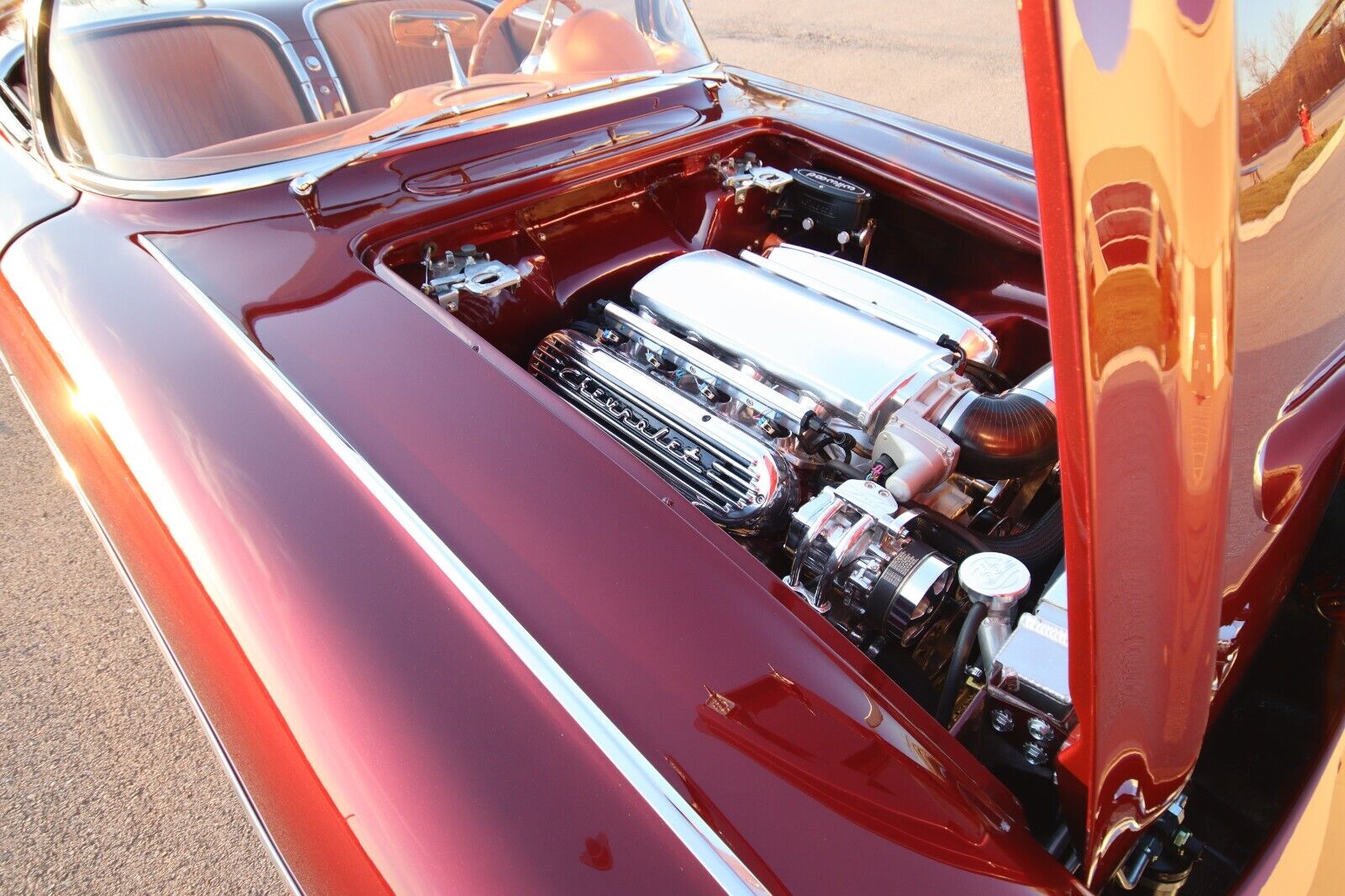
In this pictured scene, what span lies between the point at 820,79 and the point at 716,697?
6.07 m

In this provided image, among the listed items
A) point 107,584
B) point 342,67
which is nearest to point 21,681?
point 107,584

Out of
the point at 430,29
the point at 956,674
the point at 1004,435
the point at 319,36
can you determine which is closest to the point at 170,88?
the point at 319,36

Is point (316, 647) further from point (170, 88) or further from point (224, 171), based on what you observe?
point (170, 88)

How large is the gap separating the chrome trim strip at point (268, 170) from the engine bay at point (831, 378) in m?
0.22

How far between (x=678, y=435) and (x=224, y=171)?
1.06m

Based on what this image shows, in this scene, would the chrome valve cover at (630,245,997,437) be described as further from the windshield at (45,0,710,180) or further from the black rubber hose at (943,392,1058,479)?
the windshield at (45,0,710,180)

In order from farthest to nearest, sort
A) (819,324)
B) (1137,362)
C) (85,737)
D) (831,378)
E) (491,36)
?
1. (491,36)
2. (85,737)
3. (819,324)
4. (831,378)
5. (1137,362)

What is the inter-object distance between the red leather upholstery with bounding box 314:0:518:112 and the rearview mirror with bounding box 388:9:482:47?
28 mm

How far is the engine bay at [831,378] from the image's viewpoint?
1.08m

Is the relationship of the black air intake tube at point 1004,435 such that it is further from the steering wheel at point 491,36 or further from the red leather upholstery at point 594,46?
the steering wheel at point 491,36

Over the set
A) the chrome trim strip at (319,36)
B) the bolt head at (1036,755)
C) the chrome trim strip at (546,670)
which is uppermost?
the chrome trim strip at (319,36)

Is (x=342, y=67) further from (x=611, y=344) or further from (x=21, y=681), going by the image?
(x=21, y=681)

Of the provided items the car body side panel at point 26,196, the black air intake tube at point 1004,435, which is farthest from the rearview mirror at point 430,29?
the black air intake tube at point 1004,435

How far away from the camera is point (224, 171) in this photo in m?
1.62
